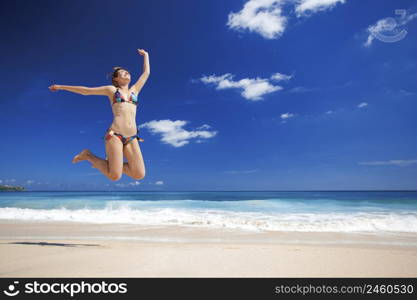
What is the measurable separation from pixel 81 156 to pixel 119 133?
2.50ft

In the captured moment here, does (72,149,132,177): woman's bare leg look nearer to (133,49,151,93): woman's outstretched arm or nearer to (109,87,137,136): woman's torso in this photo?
(109,87,137,136): woman's torso

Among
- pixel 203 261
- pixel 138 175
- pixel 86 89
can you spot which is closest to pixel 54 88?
pixel 86 89

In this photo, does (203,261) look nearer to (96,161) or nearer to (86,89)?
(96,161)

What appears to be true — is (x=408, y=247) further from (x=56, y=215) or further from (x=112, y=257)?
(x=56, y=215)

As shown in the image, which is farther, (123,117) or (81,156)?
(81,156)

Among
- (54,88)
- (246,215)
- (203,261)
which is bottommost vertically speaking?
(203,261)

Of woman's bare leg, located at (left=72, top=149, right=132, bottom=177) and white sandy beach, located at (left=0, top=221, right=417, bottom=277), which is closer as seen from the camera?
white sandy beach, located at (left=0, top=221, right=417, bottom=277)

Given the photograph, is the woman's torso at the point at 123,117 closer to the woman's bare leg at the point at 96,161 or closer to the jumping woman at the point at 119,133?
the jumping woman at the point at 119,133

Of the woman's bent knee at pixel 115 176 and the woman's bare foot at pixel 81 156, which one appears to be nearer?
the woman's bent knee at pixel 115 176

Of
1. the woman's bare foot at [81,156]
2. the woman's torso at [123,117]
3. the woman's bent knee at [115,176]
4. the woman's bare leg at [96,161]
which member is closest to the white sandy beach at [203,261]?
the woman's bent knee at [115,176]

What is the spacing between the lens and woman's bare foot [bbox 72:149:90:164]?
4340mm

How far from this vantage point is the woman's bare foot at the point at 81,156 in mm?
4340

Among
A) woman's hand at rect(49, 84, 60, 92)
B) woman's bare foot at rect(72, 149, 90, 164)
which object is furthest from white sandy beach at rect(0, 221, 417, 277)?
woman's hand at rect(49, 84, 60, 92)

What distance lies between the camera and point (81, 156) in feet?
14.3
